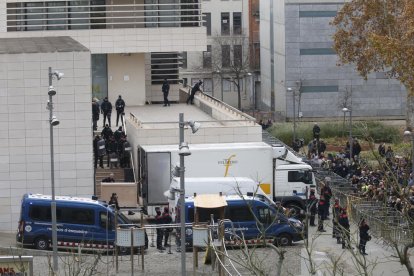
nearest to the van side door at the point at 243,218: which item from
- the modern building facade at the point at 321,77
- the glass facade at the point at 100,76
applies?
the glass facade at the point at 100,76

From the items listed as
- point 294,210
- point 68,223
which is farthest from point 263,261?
point 294,210

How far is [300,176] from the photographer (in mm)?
48562

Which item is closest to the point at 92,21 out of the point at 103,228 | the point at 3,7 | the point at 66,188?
the point at 3,7

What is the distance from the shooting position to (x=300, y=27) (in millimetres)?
83875

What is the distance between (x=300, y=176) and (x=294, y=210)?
191 cm

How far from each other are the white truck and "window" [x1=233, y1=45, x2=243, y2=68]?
50700mm

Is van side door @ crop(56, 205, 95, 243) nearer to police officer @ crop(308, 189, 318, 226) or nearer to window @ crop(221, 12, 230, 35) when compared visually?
police officer @ crop(308, 189, 318, 226)

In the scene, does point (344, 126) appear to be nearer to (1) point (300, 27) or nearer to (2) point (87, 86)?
(1) point (300, 27)

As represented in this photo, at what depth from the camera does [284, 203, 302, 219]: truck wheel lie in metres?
46.3

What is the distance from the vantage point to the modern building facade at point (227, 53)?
99.8 m

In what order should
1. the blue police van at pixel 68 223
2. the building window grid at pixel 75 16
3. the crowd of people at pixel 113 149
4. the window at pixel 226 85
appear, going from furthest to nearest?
the window at pixel 226 85 < the building window grid at pixel 75 16 < the crowd of people at pixel 113 149 < the blue police van at pixel 68 223

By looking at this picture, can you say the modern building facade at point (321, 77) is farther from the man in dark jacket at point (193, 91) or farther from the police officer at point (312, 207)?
the police officer at point (312, 207)

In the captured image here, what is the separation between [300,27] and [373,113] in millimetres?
6459

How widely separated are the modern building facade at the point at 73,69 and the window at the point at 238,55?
30.2 metres
